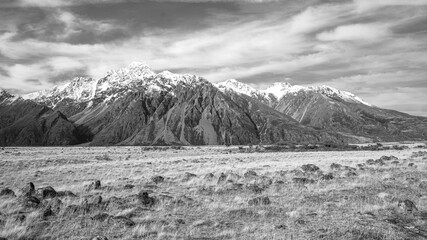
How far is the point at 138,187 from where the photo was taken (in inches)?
851

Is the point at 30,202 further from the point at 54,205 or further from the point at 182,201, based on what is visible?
the point at 182,201

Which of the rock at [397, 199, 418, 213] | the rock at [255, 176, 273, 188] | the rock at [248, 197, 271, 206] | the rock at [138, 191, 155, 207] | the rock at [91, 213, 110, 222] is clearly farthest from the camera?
the rock at [255, 176, 273, 188]

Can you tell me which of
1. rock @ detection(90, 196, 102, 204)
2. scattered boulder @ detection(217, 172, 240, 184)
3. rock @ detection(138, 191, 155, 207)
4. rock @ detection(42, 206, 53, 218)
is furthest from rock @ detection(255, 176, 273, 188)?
rock @ detection(42, 206, 53, 218)

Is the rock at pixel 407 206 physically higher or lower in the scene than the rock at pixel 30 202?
lower

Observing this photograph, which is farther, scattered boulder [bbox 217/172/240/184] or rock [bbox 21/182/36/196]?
scattered boulder [bbox 217/172/240/184]

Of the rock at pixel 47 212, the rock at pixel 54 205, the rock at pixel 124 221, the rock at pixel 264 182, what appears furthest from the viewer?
the rock at pixel 264 182

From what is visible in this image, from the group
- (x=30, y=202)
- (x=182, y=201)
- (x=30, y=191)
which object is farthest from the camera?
(x=30, y=191)

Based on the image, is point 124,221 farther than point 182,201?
No

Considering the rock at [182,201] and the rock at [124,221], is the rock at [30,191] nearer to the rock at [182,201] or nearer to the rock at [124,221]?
the rock at [124,221]

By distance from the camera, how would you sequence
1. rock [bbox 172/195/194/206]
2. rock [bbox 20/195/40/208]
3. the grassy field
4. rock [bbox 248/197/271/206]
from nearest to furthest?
the grassy field, rock [bbox 20/195/40/208], rock [bbox 248/197/271/206], rock [bbox 172/195/194/206]

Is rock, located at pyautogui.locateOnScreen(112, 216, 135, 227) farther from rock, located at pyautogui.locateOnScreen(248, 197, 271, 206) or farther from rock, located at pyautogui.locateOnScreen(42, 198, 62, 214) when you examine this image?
rock, located at pyautogui.locateOnScreen(248, 197, 271, 206)

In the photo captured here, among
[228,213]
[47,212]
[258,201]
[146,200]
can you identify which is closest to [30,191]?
[47,212]

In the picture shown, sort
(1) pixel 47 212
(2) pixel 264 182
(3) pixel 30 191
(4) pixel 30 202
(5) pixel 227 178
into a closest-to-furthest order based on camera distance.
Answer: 1. (1) pixel 47 212
2. (4) pixel 30 202
3. (3) pixel 30 191
4. (2) pixel 264 182
5. (5) pixel 227 178

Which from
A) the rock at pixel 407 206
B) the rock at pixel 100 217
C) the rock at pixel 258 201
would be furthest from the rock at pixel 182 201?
the rock at pixel 407 206
